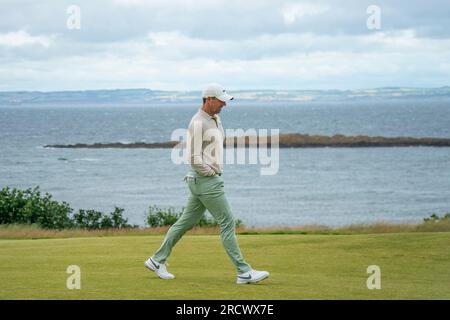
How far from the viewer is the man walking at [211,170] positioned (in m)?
10.9

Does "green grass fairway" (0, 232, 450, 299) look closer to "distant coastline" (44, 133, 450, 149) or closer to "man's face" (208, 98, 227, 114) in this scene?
"man's face" (208, 98, 227, 114)

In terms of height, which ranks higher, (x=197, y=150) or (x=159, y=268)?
(x=197, y=150)

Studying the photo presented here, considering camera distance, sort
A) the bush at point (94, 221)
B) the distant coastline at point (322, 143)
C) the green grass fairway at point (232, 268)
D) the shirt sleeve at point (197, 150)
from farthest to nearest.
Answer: the distant coastline at point (322, 143) → the bush at point (94, 221) → the shirt sleeve at point (197, 150) → the green grass fairway at point (232, 268)

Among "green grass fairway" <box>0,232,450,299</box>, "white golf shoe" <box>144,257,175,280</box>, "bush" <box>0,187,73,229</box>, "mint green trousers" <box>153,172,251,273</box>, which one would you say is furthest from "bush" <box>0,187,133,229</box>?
"mint green trousers" <box>153,172,251,273</box>

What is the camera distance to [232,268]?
12922 mm

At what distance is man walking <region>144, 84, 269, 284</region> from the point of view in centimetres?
1091

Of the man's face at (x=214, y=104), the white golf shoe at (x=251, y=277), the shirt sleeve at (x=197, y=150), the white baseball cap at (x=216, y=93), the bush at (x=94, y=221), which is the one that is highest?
the white baseball cap at (x=216, y=93)

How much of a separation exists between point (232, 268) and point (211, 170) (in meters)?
2.48

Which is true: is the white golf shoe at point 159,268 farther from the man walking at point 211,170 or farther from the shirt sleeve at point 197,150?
the shirt sleeve at point 197,150

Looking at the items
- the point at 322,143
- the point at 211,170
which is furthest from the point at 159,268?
the point at 322,143

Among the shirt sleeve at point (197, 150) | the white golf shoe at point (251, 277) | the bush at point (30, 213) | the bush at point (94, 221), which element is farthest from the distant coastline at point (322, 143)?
the shirt sleeve at point (197, 150)

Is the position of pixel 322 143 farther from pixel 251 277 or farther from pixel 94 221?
pixel 251 277
